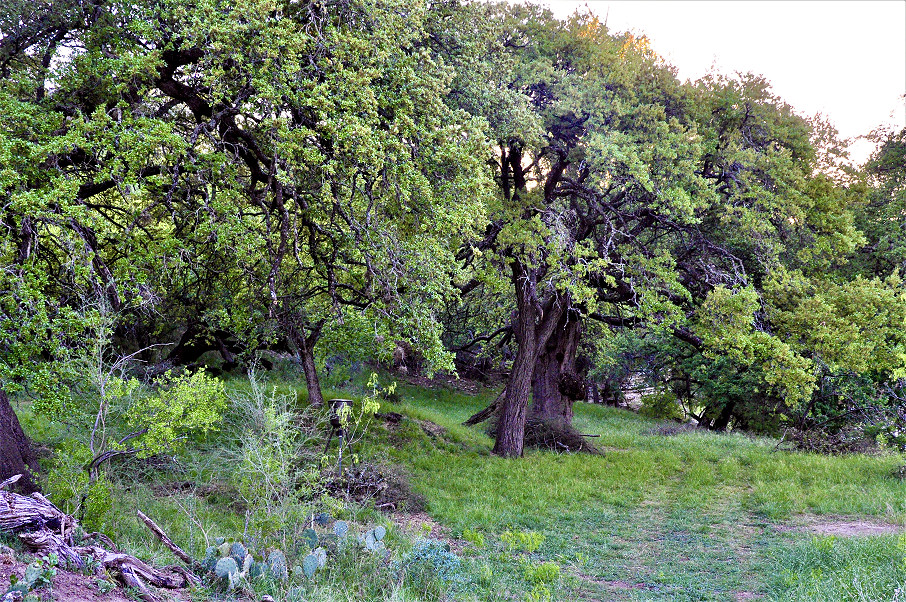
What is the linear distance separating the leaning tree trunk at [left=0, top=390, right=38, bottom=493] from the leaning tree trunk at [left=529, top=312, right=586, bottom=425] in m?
11.6

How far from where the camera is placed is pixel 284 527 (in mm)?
5977

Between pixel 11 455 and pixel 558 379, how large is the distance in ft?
41.0

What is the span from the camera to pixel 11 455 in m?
7.02

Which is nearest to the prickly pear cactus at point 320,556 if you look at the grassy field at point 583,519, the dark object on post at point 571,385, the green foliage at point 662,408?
the grassy field at point 583,519

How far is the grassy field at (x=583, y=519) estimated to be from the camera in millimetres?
6020

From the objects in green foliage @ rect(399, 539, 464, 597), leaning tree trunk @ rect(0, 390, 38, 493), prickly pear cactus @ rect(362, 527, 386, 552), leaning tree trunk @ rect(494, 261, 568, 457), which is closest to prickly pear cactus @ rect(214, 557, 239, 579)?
prickly pear cactus @ rect(362, 527, 386, 552)

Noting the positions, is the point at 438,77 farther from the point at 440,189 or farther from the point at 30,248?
the point at 30,248

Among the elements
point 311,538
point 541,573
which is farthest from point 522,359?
point 311,538

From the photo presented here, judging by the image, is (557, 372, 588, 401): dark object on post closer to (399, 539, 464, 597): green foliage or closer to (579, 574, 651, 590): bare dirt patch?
(579, 574, 651, 590): bare dirt patch

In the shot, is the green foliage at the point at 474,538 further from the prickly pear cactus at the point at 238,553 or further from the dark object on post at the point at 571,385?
the dark object on post at the point at 571,385

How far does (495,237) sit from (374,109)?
18.2 feet

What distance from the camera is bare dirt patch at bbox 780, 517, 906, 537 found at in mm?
8070

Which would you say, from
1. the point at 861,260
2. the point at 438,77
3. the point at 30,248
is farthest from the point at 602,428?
the point at 30,248

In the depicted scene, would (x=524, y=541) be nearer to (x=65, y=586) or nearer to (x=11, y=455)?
(x=65, y=586)
